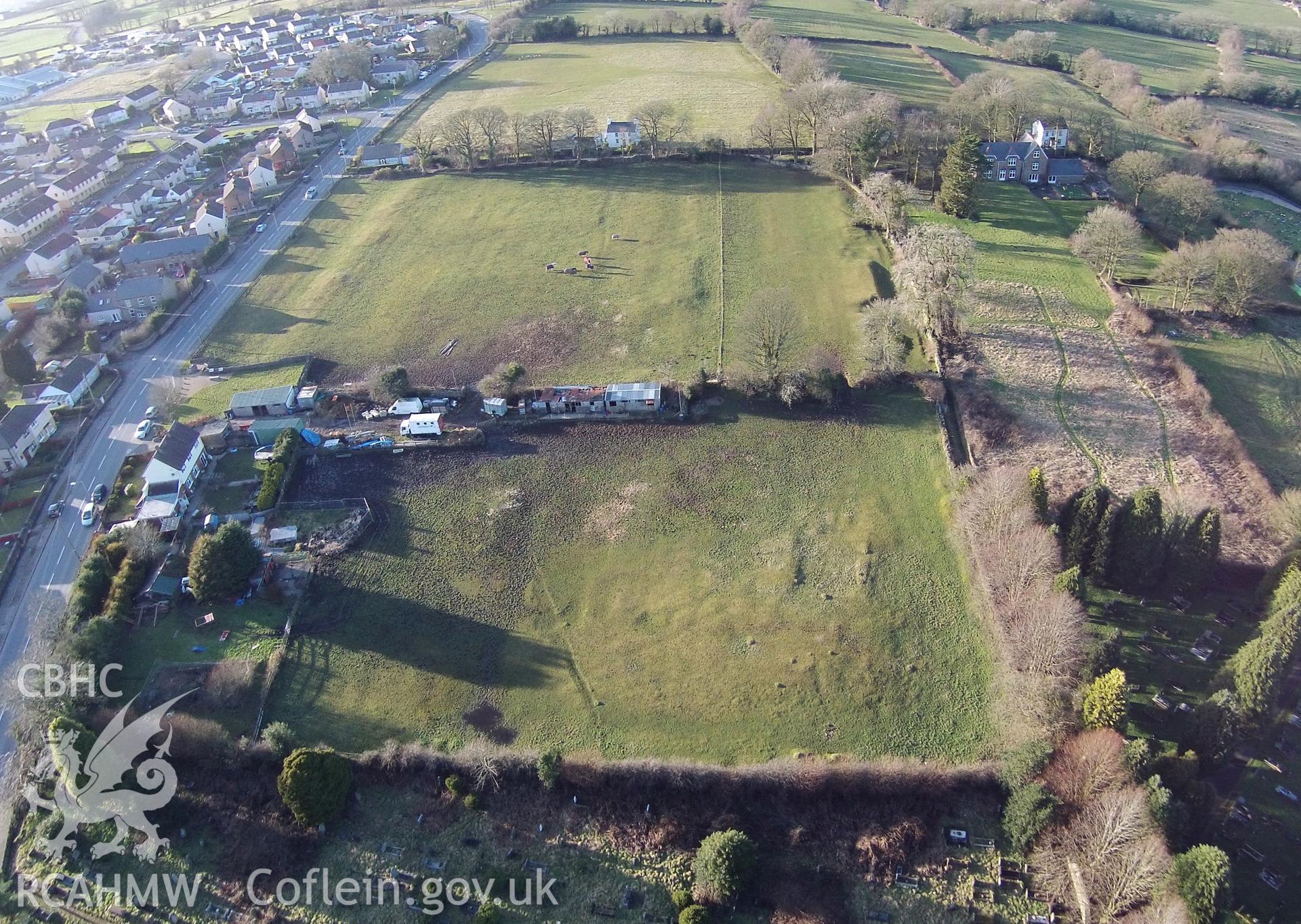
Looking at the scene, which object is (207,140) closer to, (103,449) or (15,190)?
(15,190)

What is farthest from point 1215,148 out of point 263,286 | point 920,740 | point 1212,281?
point 263,286

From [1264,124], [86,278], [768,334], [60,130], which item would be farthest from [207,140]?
[1264,124]

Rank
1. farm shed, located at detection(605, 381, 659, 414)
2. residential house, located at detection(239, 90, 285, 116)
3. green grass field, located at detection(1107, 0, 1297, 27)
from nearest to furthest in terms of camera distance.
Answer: farm shed, located at detection(605, 381, 659, 414) < residential house, located at detection(239, 90, 285, 116) < green grass field, located at detection(1107, 0, 1297, 27)

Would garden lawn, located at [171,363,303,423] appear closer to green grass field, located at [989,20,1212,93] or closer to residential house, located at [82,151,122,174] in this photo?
residential house, located at [82,151,122,174]

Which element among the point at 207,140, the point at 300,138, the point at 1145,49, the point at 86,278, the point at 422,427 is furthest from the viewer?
the point at 1145,49

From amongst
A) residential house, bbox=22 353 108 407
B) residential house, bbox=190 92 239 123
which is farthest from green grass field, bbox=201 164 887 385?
residential house, bbox=190 92 239 123
